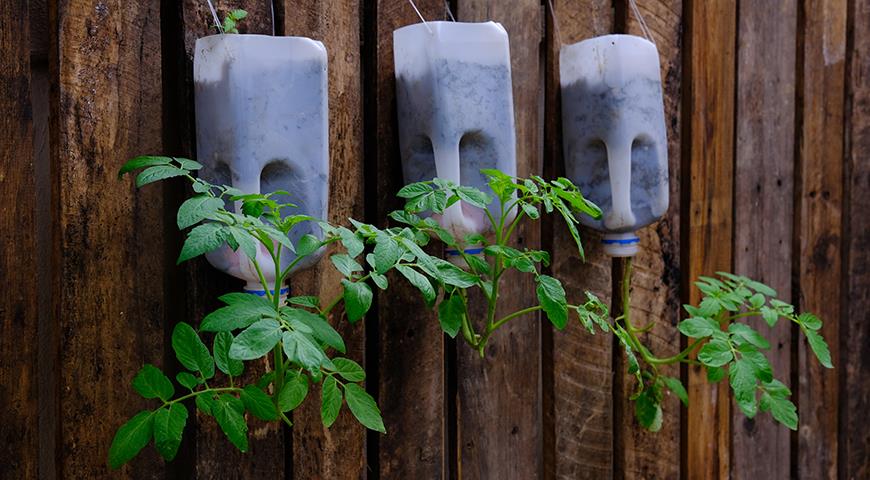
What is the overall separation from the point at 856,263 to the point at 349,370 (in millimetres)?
1822

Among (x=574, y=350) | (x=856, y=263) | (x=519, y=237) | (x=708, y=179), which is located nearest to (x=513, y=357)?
(x=574, y=350)

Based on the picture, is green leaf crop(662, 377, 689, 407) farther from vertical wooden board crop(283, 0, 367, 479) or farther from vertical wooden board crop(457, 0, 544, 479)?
vertical wooden board crop(283, 0, 367, 479)

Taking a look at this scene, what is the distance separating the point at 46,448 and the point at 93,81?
2.20 ft

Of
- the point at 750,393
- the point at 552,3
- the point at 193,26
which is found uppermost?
the point at 552,3

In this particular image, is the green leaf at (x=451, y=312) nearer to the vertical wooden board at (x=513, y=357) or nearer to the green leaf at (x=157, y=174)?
the vertical wooden board at (x=513, y=357)

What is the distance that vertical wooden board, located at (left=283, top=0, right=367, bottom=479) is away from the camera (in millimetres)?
1479

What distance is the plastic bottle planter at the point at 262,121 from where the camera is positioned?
4.12 feet

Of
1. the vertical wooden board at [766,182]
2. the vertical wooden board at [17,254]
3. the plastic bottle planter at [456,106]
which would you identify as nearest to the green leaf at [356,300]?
the plastic bottle planter at [456,106]

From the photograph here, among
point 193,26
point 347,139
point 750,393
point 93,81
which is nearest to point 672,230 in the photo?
point 750,393

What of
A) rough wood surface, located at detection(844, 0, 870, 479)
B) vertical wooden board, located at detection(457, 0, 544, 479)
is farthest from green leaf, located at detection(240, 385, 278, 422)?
rough wood surface, located at detection(844, 0, 870, 479)

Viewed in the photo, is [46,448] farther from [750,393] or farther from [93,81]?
[750,393]

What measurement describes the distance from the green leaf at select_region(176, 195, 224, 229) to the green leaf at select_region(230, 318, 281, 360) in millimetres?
176

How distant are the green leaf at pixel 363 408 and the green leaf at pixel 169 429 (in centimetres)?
23

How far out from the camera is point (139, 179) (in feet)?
3.54
